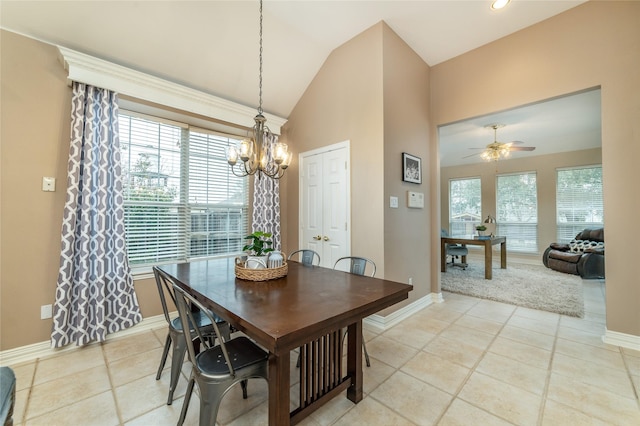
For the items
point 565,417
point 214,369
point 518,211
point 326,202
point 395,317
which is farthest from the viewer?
point 518,211

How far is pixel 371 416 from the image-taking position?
160 cm

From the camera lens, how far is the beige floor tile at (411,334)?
2523mm

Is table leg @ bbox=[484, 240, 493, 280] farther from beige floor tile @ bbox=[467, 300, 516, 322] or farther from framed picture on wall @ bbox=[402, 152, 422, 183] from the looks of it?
framed picture on wall @ bbox=[402, 152, 422, 183]

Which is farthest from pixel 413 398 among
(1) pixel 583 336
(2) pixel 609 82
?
(2) pixel 609 82

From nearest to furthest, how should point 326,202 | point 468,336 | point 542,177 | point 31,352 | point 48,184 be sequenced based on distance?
point 31,352 < point 48,184 < point 468,336 < point 326,202 < point 542,177

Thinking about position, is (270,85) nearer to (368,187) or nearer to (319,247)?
(368,187)

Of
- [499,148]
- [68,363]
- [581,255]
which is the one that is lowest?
[68,363]

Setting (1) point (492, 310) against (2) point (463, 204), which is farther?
(2) point (463, 204)

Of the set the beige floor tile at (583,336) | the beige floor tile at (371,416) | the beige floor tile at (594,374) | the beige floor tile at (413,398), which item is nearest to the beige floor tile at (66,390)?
the beige floor tile at (371,416)

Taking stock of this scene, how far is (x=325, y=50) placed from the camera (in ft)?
11.4

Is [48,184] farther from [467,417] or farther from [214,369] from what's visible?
[467,417]

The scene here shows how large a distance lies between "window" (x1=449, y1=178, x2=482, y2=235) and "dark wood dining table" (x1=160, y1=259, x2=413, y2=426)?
6.62 metres

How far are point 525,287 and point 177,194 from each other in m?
5.43

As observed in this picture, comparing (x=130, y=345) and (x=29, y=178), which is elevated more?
(x=29, y=178)
